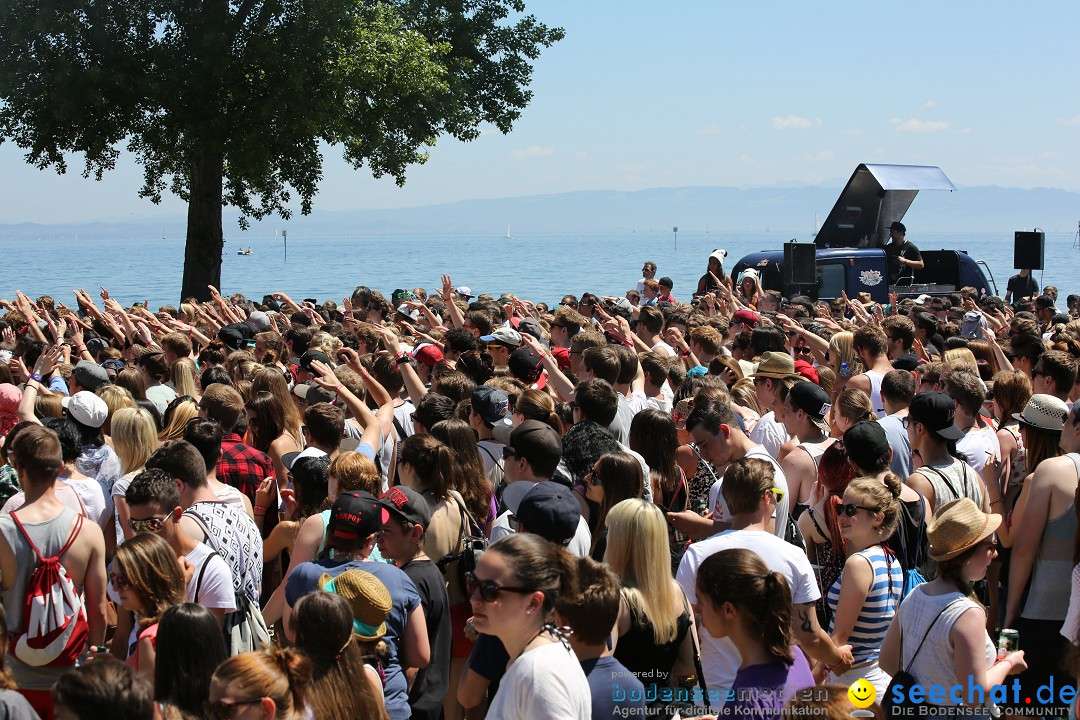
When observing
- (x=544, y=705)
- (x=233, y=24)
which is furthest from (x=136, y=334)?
(x=233, y=24)

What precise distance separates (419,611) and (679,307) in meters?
8.41

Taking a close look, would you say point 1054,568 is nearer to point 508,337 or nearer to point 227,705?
point 227,705

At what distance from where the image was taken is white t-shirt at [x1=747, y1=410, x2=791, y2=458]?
635 centimetres

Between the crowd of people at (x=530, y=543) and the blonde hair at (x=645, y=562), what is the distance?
0.5 inches

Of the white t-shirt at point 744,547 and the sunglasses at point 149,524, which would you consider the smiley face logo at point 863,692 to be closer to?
the white t-shirt at point 744,547

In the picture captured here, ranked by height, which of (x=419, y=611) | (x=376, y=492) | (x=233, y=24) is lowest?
(x=419, y=611)

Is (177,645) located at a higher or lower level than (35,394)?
lower

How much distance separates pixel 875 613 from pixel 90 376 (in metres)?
5.30

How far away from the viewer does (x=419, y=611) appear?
4082 mm

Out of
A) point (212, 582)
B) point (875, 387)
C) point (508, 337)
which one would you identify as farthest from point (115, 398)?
point (875, 387)

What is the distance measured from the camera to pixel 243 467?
5.62 meters

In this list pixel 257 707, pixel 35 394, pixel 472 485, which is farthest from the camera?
pixel 35 394

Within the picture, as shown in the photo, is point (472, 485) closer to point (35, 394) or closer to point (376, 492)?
point (376, 492)

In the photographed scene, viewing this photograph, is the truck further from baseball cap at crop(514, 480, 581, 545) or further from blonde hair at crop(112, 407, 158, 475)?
baseball cap at crop(514, 480, 581, 545)
